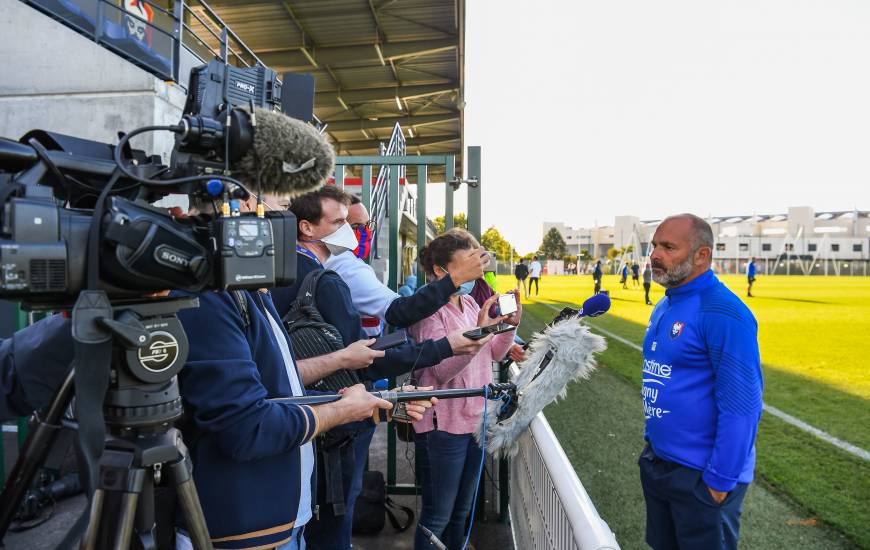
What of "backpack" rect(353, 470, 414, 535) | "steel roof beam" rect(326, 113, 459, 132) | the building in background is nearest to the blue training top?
"backpack" rect(353, 470, 414, 535)

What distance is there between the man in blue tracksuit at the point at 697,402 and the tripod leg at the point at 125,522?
2279 mm

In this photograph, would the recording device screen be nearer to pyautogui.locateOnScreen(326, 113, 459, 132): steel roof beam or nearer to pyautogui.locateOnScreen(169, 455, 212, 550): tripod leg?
pyautogui.locateOnScreen(169, 455, 212, 550): tripod leg

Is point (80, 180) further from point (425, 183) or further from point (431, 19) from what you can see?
point (431, 19)

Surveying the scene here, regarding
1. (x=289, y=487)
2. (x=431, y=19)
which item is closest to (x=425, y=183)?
(x=289, y=487)

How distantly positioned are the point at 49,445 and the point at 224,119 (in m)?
0.86

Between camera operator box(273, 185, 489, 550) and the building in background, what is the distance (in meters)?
80.2

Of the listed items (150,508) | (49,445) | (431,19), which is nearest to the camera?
(150,508)

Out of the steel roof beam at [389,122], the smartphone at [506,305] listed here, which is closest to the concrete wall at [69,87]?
the smartphone at [506,305]

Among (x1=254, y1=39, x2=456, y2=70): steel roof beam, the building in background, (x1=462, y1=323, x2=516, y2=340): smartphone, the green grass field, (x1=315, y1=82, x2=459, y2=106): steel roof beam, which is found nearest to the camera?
(x1=462, y1=323, x2=516, y2=340): smartphone

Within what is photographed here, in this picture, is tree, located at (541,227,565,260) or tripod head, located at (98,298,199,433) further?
tree, located at (541,227,565,260)

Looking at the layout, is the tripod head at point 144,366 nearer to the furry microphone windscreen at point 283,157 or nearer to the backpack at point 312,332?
the furry microphone windscreen at point 283,157

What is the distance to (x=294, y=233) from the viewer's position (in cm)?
125

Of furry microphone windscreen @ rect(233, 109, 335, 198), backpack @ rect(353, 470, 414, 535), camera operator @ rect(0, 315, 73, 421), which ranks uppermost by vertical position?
furry microphone windscreen @ rect(233, 109, 335, 198)

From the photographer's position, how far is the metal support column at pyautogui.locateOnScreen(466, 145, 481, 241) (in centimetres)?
388
